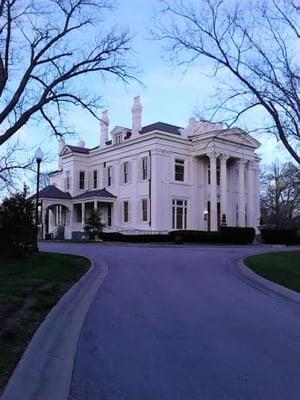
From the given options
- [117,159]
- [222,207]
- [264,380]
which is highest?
[117,159]

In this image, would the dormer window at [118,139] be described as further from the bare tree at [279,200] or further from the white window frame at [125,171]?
the bare tree at [279,200]

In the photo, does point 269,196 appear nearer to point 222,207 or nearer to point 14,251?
point 222,207

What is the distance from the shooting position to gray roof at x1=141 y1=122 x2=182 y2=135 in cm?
5133

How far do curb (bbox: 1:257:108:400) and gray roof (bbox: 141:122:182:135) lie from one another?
132 feet

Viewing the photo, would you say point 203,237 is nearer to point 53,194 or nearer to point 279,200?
point 53,194

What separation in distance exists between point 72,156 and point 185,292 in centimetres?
4604

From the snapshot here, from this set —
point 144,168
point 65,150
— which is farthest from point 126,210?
point 65,150

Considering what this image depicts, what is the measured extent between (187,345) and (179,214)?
141ft

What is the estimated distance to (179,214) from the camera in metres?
50.8

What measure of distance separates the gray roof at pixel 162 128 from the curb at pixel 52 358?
40.3m

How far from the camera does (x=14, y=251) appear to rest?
851 inches

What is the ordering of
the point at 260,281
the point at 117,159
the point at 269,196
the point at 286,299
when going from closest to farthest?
1. the point at 286,299
2. the point at 260,281
3. the point at 117,159
4. the point at 269,196

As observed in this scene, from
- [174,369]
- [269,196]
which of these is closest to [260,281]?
[174,369]

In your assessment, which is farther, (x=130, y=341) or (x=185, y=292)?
(x=185, y=292)
